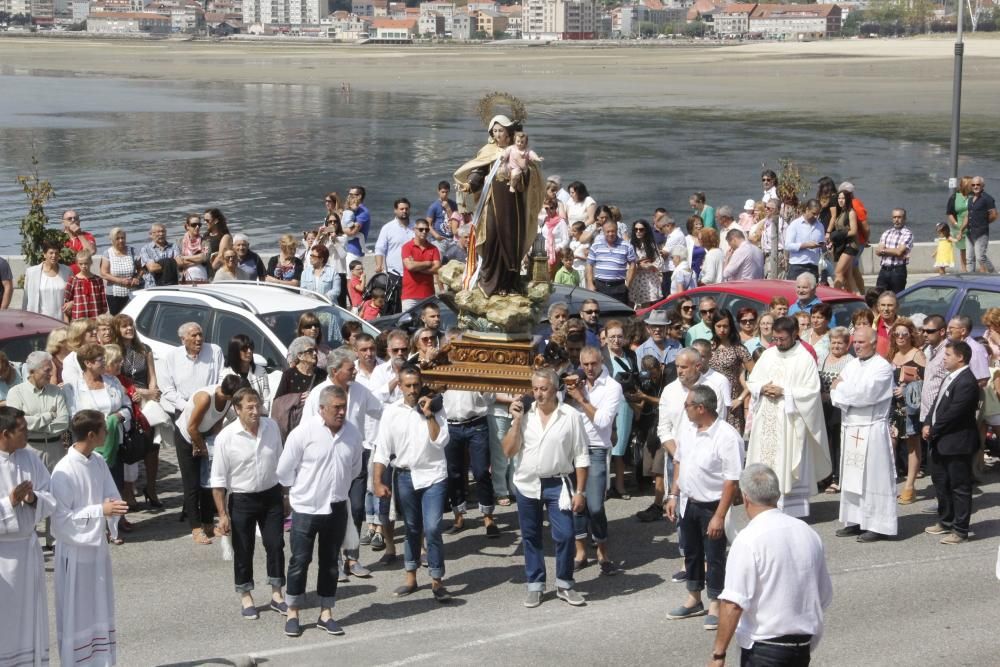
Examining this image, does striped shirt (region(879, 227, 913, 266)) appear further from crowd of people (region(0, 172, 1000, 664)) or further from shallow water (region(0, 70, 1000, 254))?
shallow water (region(0, 70, 1000, 254))

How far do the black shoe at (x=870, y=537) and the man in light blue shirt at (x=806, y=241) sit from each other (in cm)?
773

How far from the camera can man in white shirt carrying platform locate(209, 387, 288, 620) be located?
32.6 feet

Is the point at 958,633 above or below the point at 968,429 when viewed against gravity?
below

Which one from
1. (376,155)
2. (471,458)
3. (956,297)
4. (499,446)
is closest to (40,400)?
(471,458)

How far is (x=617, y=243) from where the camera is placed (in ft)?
58.9

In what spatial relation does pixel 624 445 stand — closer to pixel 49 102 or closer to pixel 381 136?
pixel 381 136

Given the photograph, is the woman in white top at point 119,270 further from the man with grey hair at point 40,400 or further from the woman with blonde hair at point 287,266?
the man with grey hair at point 40,400

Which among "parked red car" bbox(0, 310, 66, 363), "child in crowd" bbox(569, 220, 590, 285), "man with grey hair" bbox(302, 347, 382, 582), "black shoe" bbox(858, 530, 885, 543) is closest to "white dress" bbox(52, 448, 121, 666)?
"man with grey hair" bbox(302, 347, 382, 582)

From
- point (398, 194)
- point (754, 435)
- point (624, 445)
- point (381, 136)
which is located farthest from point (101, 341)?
point (381, 136)

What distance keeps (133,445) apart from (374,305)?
5.10 meters

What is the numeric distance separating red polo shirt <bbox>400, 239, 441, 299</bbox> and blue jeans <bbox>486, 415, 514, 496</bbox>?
5.09m

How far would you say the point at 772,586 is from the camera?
23.9ft

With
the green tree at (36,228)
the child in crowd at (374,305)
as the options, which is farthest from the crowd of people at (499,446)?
the child in crowd at (374,305)

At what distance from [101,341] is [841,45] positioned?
14917 centimetres
